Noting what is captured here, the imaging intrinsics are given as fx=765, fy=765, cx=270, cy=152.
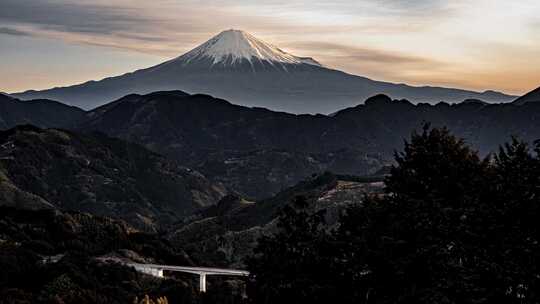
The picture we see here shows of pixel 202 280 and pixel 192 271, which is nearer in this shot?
pixel 202 280

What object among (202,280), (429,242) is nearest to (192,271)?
(202,280)

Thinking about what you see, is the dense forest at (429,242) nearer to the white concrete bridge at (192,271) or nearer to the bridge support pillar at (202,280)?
the white concrete bridge at (192,271)

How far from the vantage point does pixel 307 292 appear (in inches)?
1216

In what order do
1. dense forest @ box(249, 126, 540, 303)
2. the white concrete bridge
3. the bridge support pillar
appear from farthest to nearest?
the bridge support pillar → the white concrete bridge → dense forest @ box(249, 126, 540, 303)

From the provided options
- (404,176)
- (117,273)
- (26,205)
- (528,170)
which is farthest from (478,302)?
(26,205)

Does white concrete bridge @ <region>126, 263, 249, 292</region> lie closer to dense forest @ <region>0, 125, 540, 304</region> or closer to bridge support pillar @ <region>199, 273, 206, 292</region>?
bridge support pillar @ <region>199, 273, 206, 292</region>

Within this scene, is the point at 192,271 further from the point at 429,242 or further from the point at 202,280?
the point at 429,242

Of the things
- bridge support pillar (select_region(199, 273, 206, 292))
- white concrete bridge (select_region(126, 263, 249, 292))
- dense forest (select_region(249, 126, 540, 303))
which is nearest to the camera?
dense forest (select_region(249, 126, 540, 303))

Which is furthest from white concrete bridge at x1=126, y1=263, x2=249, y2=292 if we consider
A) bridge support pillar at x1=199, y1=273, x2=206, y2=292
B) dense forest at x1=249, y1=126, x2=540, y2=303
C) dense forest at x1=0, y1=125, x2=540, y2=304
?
dense forest at x1=249, y1=126, x2=540, y2=303

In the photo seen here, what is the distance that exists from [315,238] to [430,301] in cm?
698

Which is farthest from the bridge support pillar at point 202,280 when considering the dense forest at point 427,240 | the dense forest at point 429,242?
the dense forest at point 429,242

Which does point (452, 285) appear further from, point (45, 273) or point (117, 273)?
point (117, 273)

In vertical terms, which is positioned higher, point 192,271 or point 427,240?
point 427,240

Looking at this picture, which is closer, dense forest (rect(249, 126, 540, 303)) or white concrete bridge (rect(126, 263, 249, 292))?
dense forest (rect(249, 126, 540, 303))
